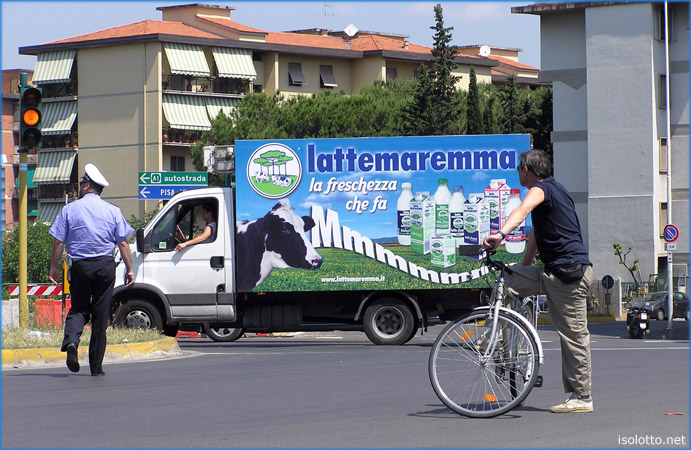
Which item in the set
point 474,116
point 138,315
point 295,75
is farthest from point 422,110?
point 138,315

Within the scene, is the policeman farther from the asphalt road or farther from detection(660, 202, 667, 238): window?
detection(660, 202, 667, 238): window

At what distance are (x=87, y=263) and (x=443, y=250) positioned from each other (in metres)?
8.28

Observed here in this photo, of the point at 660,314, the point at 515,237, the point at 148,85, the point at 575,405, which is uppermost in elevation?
the point at 148,85

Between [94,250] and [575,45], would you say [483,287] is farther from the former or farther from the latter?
[575,45]

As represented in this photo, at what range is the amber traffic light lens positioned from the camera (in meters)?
15.1

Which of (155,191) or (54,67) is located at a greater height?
(54,67)

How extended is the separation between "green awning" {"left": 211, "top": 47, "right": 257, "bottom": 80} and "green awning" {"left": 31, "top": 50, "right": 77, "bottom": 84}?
35.2 ft

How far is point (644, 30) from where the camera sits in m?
56.5

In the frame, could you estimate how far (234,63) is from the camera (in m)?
87.4

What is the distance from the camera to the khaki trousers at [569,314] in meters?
8.38

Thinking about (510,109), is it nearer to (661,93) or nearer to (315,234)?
(661,93)

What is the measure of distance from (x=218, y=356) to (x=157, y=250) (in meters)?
3.51

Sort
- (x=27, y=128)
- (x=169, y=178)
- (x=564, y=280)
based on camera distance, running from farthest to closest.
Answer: (x=169, y=178) < (x=27, y=128) < (x=564, y=280)

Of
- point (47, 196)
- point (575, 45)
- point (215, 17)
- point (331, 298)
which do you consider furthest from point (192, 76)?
point (331, 298)
